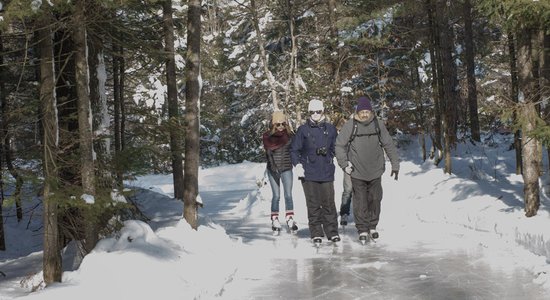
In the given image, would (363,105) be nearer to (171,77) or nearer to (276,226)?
(276,226)

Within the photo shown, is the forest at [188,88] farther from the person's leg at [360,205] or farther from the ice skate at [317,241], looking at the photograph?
the person's leg at [360,205]

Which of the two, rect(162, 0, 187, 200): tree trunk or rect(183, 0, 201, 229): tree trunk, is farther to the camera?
rect(162, 0, 187, 200): tree trunk

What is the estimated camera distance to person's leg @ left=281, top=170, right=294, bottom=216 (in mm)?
11625

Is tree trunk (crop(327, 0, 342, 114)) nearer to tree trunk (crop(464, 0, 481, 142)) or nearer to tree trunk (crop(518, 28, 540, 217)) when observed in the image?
tree trunk (crop(464, 0, 481, 142))

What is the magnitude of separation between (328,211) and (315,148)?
1.06m

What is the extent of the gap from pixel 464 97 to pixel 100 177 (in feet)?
94.1

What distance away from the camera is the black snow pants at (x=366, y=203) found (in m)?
9.98

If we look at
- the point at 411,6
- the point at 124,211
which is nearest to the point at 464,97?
the point at 411,6

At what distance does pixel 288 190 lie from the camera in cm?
1170

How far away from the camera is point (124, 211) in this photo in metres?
9.48

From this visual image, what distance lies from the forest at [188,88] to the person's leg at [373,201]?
208 centimetres

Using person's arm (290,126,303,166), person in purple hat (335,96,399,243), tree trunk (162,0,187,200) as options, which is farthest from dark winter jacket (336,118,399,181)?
tree trunk (162,0,187,200)

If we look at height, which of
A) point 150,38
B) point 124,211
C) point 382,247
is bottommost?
point 382,247

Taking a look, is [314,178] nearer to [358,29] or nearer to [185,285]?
[185,285]
